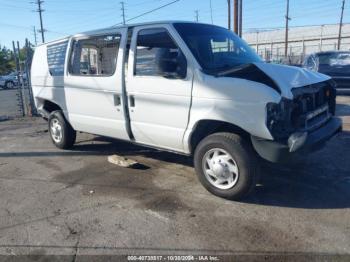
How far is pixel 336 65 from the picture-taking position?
1326 cm

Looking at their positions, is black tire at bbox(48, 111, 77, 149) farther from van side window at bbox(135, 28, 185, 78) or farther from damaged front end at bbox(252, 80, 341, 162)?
damaged front end at bbox(252, 80, 341, 162)

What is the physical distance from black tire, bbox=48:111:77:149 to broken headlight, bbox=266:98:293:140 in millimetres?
4112

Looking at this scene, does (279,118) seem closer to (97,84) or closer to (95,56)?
(97,84)

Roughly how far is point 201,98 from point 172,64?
0.58 m

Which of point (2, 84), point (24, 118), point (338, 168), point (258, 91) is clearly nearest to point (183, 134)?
point (258, 91)

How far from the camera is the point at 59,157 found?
21.5ft

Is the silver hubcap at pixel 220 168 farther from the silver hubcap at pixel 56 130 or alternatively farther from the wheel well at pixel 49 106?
the wheel well at pixel 49 106

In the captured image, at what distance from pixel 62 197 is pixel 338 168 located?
3.94 m

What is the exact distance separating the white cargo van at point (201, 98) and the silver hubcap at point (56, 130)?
2.76 ft

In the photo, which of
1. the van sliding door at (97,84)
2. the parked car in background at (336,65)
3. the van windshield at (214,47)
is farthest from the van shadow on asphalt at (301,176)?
the parked car in background at (336,65)

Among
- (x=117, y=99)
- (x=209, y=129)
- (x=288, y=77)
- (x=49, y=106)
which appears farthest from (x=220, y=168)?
(x=49, y=106)

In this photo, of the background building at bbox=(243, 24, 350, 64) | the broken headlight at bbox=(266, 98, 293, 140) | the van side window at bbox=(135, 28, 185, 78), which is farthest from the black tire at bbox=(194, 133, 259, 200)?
the background building at bbox=(243, 24, 350, 64)

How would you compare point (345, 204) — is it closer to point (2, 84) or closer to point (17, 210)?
point (17, 210)

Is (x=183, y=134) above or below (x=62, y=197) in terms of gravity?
above
